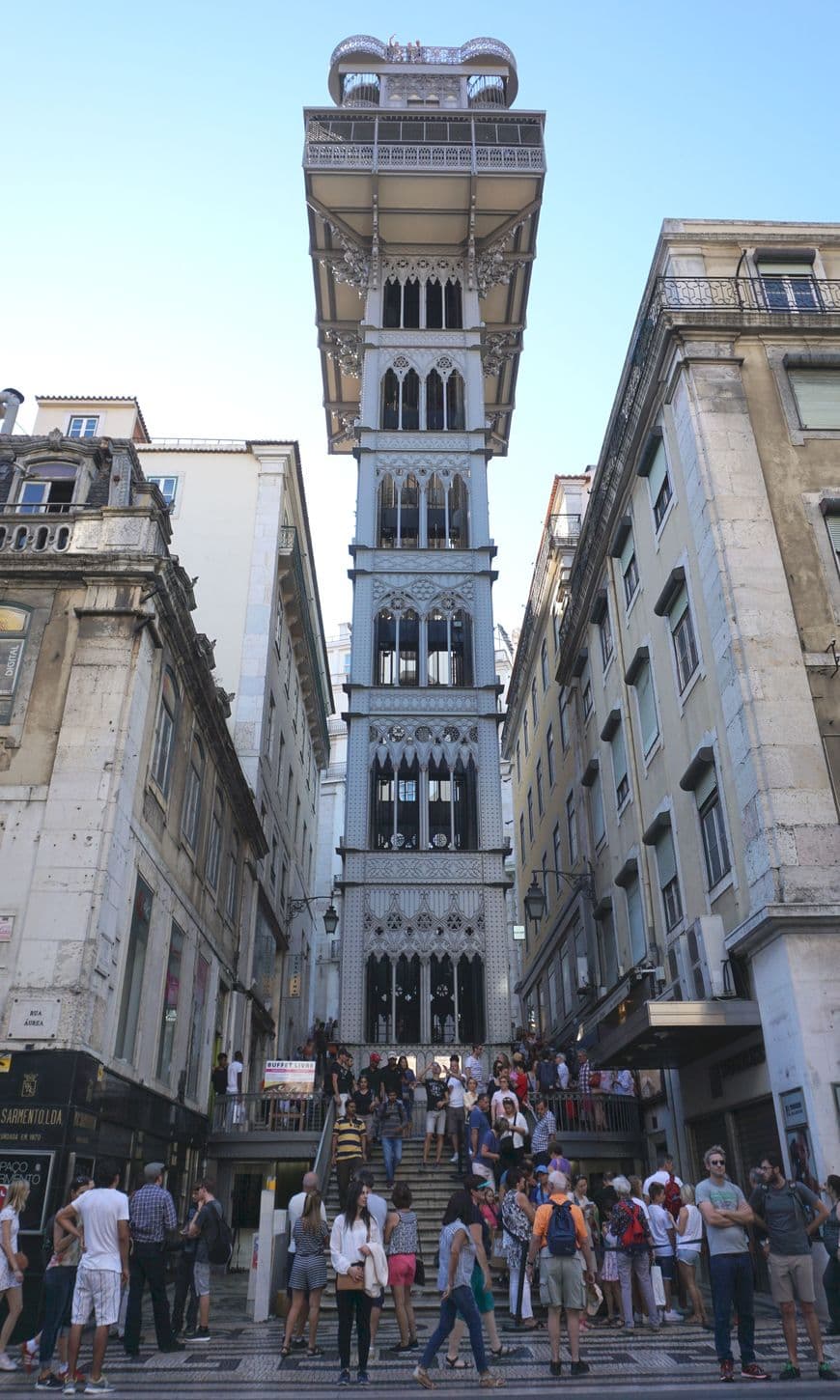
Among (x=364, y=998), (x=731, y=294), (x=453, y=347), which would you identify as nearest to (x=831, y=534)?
(x=731, y=294)

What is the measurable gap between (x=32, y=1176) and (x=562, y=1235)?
262 inches

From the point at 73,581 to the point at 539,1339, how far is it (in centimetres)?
1243

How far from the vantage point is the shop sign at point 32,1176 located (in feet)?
42.0

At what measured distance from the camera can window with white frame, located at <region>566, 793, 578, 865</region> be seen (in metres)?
32.2

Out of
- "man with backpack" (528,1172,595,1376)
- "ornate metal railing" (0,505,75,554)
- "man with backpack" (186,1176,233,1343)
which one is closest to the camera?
"man with backpack" (528,1172,595,1376)

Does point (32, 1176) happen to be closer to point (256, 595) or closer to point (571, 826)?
point (256, 595)

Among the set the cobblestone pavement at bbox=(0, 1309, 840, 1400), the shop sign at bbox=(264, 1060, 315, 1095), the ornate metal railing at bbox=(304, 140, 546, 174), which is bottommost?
the cobblestone pavement at bbox=(0, 1309, 840, 1400)

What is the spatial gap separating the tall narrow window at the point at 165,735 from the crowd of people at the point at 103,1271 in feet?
25.8

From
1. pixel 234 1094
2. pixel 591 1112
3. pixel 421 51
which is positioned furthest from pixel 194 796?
pixel 421 51

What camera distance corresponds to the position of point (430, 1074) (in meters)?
22.9

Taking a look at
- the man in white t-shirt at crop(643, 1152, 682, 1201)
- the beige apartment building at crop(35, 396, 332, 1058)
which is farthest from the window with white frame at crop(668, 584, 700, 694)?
the beige apartment building at crop(35, 396, 332, 1058)

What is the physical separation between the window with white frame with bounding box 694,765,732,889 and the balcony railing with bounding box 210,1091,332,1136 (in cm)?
816

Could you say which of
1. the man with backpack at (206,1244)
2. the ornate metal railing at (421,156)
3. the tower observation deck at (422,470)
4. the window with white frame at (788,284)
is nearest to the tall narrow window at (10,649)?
the man with backpack at (206,1244)

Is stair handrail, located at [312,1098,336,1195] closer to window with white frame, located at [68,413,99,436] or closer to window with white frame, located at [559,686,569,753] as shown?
window with white frame, located at [559,686,569,753]
